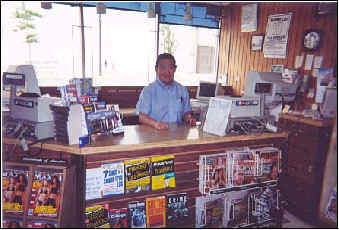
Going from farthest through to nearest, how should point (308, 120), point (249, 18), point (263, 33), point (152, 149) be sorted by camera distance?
point (249, 18), point (263, 33), point (308, 120), point (152, 149)

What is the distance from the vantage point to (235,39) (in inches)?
245

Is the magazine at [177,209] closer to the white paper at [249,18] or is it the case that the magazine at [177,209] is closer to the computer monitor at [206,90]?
the computer monitor at [206,90]

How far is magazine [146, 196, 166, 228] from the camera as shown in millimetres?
2502

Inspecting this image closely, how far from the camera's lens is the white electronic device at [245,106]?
2.57 meters

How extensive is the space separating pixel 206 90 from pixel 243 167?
3347 millimetres

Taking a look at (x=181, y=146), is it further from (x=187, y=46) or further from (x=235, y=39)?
(x=187, y=46)

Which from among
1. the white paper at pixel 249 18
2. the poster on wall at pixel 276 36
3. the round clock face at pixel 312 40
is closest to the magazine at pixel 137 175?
the round clock face at pixel 312 40

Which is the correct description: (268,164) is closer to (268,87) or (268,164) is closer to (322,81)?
(268,87)

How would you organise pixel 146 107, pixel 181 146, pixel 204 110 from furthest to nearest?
pixel 146 107 < pixel 204 110 < pixel 181 146

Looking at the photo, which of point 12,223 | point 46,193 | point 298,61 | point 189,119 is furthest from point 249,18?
point 12,223

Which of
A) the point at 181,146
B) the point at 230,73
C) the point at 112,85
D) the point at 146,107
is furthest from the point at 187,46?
the point at 181,146

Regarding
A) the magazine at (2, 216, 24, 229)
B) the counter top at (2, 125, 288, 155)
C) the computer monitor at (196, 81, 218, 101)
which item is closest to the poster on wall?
the computer monitor at (196, 81, 218, 101)

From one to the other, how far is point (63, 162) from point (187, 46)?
298 inches

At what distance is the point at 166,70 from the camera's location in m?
3.16
